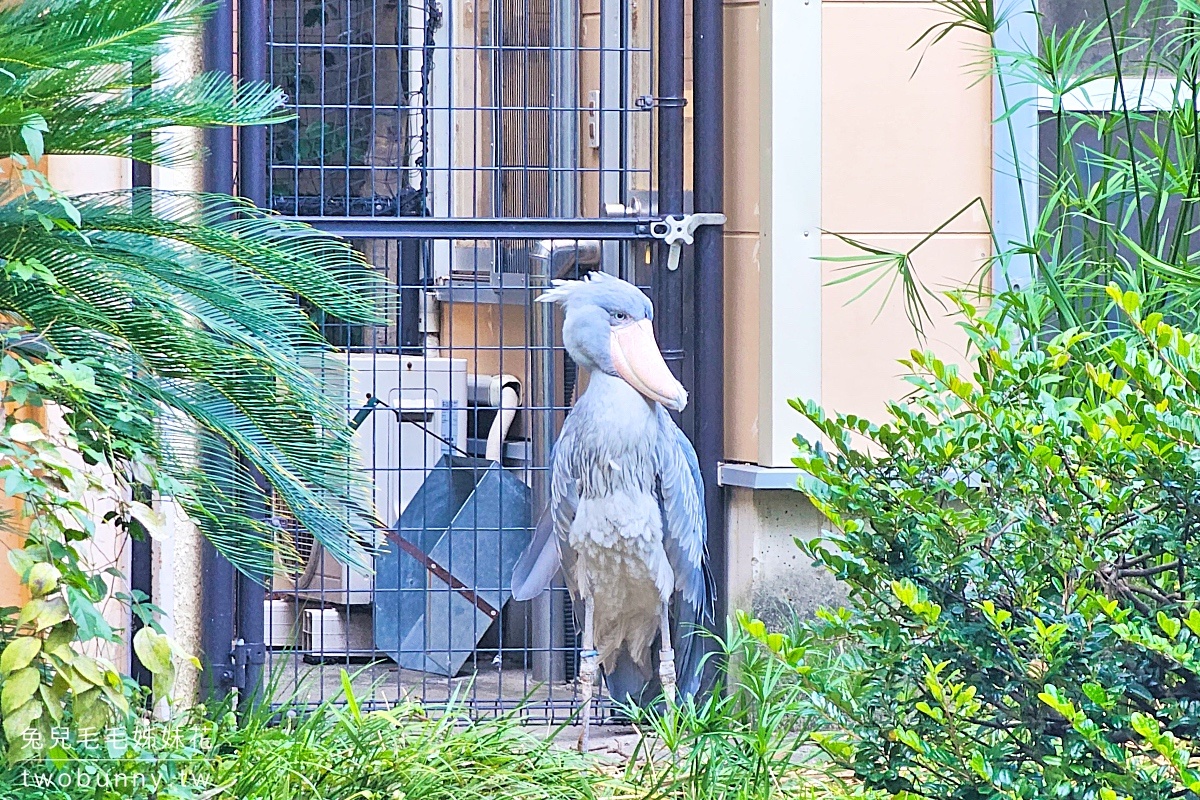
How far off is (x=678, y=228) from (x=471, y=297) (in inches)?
50.2

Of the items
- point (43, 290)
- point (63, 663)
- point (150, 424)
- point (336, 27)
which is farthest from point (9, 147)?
point (336, 27)

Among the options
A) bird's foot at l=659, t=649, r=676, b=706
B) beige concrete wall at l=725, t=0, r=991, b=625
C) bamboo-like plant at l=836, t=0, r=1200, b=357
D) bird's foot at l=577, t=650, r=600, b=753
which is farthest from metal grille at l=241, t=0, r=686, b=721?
bamboo-like plant at l=836, t=0, r=1200, b=357

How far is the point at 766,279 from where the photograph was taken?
14.5ft

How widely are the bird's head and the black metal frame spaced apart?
1.95 ft

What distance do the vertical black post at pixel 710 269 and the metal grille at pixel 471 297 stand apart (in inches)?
3.1

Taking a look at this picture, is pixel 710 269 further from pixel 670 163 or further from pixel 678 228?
pixel 670 163

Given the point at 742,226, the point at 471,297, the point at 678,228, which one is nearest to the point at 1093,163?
the point at 742,226

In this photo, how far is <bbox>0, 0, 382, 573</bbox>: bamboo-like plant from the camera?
2711mm

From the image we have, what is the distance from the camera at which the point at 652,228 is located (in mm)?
4480

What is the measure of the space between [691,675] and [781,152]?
5.19 feet

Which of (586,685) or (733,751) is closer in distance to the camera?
(733,751)

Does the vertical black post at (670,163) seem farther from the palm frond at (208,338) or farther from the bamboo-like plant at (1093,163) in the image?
the palm frond at (208,338)

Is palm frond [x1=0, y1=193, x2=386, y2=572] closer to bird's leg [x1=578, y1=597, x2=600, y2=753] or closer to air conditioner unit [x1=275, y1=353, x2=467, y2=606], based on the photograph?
bird's leg [x1=578, y1=597, x2=600, y2=753]

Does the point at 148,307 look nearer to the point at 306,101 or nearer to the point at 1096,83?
the point at 1096,83
